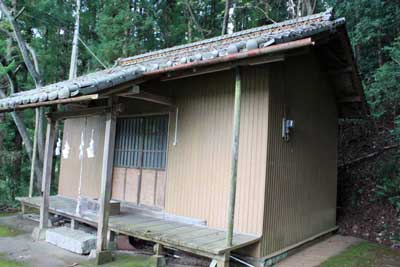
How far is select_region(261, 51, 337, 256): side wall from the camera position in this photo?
4.76 m

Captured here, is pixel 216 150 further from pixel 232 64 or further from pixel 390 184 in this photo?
pixel 390 184

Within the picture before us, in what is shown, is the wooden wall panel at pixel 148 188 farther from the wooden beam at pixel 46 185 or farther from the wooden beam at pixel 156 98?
the wooden beam at pixel 46 185

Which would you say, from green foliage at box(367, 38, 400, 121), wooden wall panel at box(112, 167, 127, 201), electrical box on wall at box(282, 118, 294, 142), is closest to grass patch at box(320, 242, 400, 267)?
electrical box on wall at box(282, 118, 294, 142)

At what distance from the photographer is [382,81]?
7914 millimetres

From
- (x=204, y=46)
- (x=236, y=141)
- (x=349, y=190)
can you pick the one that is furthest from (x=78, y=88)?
(x=349, y=190)

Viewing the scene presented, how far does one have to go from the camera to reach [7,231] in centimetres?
606

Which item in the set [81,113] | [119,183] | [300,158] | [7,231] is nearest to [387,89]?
[300,158]

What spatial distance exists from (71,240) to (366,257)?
15.5 ft

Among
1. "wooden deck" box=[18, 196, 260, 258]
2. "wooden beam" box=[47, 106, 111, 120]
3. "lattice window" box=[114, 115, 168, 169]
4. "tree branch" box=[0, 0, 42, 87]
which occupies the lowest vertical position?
"wooden deck" box=[18, 196, 260, 258]

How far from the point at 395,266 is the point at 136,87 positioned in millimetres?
4687

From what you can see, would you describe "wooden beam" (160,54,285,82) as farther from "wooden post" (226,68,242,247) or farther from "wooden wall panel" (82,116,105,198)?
"wooden wall panel" (82,116,105,198)

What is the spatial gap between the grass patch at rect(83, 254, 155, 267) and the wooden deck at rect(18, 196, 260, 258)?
1.07ft

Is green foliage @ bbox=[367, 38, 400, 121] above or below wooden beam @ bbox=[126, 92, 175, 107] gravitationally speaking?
above

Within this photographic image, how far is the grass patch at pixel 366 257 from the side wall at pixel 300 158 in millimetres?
700
